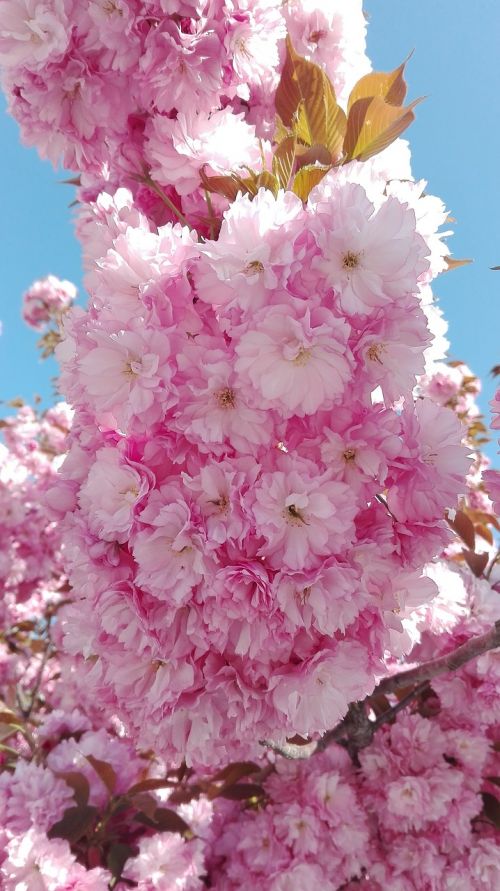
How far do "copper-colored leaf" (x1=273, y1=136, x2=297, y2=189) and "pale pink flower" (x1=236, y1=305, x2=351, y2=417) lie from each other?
41 cm

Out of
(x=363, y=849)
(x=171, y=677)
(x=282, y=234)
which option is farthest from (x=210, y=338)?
(x=363, y=849)

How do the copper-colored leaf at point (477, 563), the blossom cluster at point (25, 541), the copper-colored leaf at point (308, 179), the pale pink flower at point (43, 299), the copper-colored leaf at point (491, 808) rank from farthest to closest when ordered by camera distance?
the pale pink flower at point (43, 299) < the blossom cluster at point (25, 541) < the copper-colored leaf at point (477, 563) < the copper-colored leaf at point (491, 808) < the copper-colored leaf at point (308, 179)

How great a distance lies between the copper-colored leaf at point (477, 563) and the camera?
2.09 m

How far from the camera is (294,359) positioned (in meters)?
0.90

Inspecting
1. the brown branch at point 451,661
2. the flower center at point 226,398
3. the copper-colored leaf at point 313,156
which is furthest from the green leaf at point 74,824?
the copper-colored leaf at point 313,156

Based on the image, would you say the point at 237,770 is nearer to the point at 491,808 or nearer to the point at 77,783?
the point at 77,783

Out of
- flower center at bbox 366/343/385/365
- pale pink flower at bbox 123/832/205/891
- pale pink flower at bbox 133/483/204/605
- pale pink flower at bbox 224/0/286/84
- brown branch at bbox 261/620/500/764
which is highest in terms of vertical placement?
pale pink flower at bbox 224/0/286/84

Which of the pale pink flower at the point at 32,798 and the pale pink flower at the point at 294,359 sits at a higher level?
the pale pink flower at the point at 294,359

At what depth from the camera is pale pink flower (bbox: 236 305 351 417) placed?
88 centimetres

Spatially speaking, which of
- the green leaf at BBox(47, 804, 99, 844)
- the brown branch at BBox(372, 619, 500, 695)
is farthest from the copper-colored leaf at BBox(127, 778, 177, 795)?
the brown branch at BBox(372, 619, 500, 695)

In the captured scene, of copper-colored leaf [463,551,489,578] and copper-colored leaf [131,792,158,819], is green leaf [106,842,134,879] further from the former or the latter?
copper-colored leaf [463,551,489,578]

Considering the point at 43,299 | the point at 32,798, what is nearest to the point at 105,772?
the point at 32,798

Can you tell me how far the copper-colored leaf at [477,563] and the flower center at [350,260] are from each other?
1.47 meters

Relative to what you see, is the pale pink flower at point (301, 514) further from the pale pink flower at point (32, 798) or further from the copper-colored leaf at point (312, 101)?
the pale pink flower at point (32, 798)
